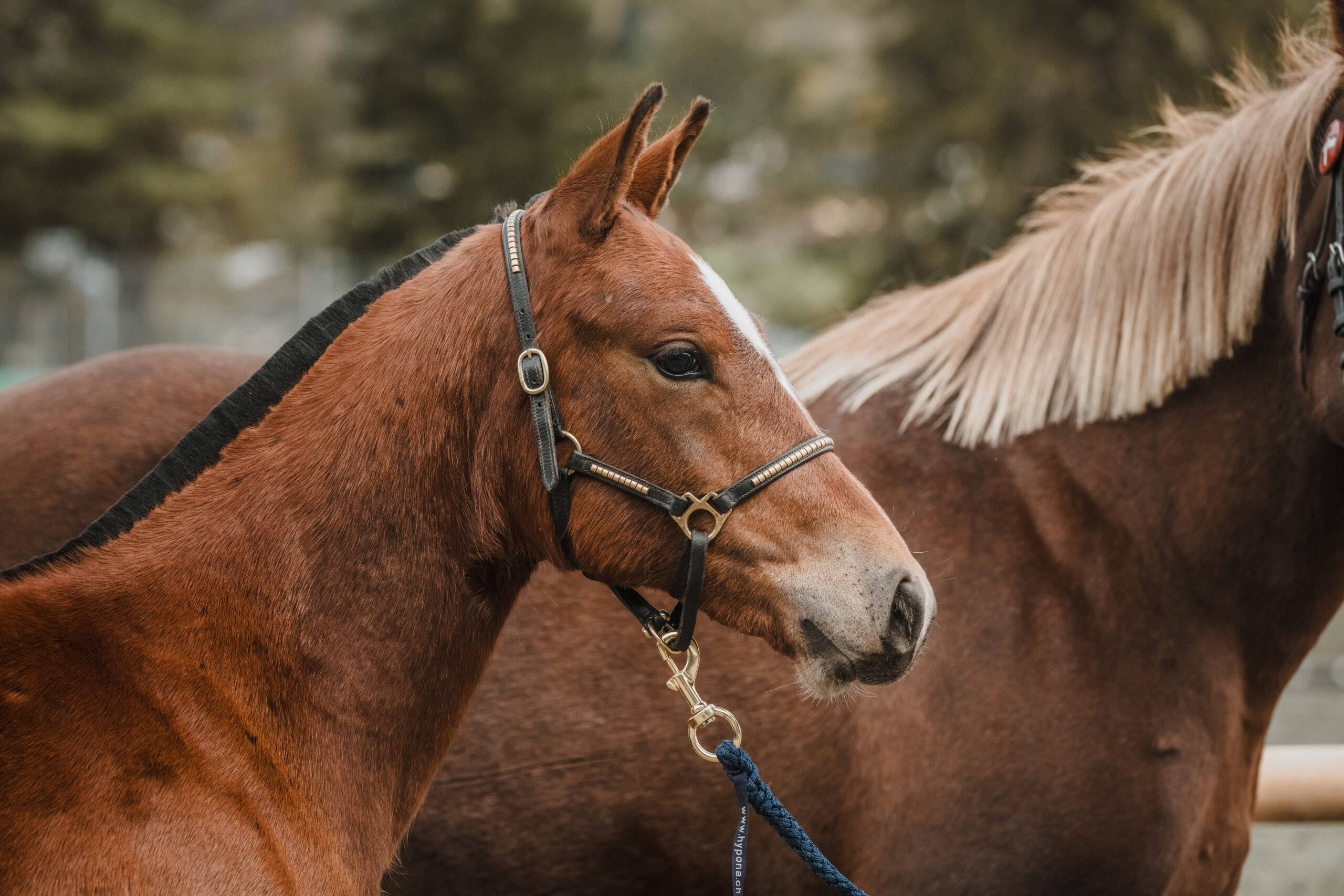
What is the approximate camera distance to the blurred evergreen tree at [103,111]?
19125 mm

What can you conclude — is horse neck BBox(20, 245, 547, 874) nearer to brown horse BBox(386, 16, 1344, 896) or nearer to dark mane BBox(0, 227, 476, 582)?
dark mane BBox(0, 227, 476, 582)

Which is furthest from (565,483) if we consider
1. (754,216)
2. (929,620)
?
(754,216)

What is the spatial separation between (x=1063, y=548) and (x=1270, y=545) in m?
0.50

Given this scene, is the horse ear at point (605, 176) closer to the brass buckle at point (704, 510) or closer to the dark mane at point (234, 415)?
the dark mane at point (234, 415)

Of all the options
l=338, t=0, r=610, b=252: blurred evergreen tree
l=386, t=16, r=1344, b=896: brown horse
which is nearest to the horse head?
l=386, t=16, r=1344, b=896: brown horse

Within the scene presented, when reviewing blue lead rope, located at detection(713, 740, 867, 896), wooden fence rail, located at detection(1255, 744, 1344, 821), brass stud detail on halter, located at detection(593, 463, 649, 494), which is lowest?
wooden fence rail, located at detection(1255, 744, 1344, 821)

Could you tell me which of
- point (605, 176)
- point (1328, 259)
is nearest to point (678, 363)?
point (605, 176)

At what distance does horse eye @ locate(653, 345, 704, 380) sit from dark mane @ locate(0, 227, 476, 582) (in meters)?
0.57

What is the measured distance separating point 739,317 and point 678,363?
0.52ft

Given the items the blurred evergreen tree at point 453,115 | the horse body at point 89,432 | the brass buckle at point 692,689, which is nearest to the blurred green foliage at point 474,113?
the blurred evergreen tree at point 453,115

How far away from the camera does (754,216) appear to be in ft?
98.2

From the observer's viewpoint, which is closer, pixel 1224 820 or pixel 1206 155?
pixel 1224 820

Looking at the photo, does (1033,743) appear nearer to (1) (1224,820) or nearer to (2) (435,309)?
(1) (1224,820)

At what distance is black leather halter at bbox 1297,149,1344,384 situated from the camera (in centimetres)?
257
